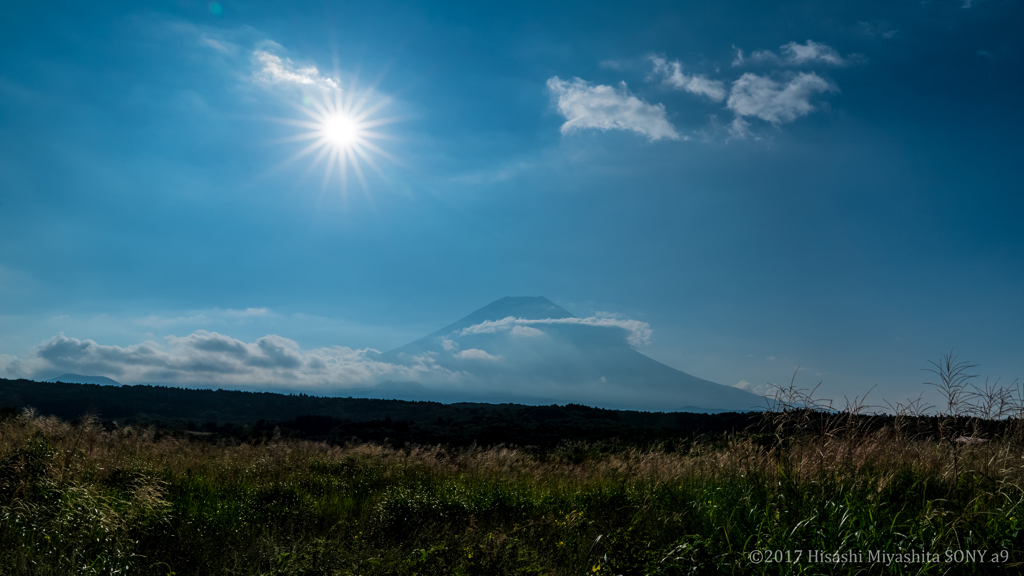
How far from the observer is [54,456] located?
8125 mm

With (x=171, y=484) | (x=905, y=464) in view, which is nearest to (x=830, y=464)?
(x=905, y=464)

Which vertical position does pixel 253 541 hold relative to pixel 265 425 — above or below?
above

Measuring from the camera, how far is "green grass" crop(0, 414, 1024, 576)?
409 cm

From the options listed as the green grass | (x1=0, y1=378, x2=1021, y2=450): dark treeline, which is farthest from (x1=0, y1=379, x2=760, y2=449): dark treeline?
the green grass

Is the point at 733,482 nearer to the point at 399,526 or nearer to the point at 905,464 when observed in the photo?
the point at 905,464

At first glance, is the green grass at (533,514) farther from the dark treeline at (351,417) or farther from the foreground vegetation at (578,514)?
the dark treeline at (351,417)

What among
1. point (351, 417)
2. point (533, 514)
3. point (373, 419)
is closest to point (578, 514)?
point (533, 514)

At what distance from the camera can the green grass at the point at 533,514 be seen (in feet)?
13.4

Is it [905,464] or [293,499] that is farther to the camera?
[293,499]

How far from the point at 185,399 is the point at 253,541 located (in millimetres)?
65829

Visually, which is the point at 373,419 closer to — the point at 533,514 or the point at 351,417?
the point at 351,417

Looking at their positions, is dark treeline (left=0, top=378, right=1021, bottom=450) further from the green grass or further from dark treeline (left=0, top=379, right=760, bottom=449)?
the green grass

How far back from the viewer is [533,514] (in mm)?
7363

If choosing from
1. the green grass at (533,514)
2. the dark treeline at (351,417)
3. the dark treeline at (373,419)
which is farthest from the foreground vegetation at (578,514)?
the dark treeline at (351,417)
